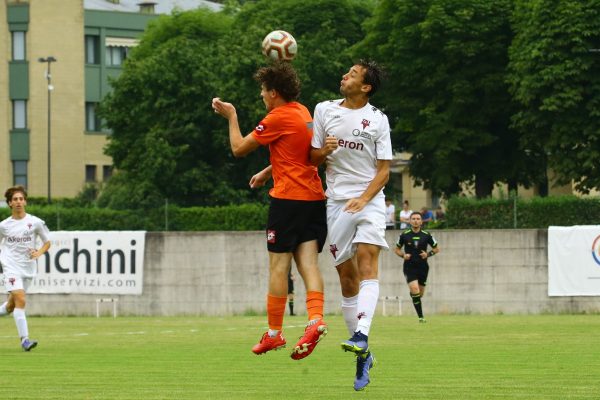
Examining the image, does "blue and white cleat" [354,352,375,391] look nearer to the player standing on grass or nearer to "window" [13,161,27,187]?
the player standing on grass

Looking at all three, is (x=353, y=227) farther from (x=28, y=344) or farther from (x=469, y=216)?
(x=469, y=216)

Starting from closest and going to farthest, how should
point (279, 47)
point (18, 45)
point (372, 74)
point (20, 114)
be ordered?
point (372, 74) → point (279, 47) → point (18, 45) → point (20, 114)

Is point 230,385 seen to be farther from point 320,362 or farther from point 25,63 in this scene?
point 25,63

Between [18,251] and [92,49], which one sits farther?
[92,49]

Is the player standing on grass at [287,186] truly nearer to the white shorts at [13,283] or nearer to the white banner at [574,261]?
the white shorts at [13,283]

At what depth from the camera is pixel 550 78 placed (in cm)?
5456

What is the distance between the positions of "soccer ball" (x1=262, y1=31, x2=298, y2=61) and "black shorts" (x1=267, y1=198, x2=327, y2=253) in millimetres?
1403

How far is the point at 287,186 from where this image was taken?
12.8 m

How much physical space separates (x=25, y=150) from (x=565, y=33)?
45356mm

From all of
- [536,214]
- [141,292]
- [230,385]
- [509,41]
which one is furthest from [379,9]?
[230,385]

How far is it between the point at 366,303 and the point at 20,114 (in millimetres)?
80747

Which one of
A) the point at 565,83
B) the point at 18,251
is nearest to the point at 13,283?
the point at 18,251

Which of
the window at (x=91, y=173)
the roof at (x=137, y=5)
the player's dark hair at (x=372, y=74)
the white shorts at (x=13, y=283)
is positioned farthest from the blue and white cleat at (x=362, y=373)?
the roof at (x=137, y=5)

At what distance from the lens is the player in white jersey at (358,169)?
41.6ft
